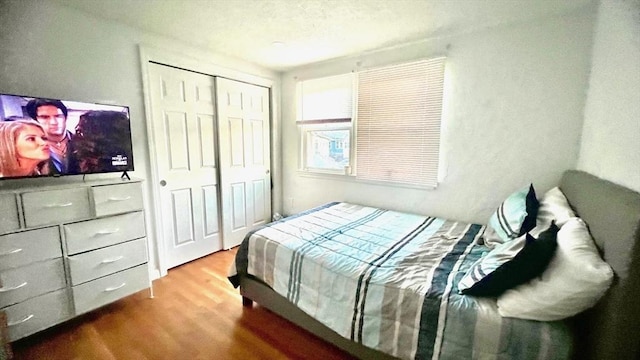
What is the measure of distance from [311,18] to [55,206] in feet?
7.28

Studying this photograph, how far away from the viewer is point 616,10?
146 centimetres

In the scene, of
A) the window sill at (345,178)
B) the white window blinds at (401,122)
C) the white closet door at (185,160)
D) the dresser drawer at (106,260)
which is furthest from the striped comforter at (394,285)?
the white closet door at (185,160)

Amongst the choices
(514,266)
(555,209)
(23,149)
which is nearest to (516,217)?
(555,209)

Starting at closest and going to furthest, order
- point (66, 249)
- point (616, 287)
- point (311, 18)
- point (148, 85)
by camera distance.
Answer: point (616, 287), point (66, 249), point (311, 18), point (148, 85)

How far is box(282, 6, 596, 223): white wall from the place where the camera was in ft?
6.39

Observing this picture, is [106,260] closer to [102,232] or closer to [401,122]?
[102,232]

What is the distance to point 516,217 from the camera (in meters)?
1.62

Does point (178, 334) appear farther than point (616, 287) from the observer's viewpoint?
Yes

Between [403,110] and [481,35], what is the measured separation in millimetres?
871

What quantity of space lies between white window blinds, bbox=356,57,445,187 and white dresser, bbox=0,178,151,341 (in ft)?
7.41

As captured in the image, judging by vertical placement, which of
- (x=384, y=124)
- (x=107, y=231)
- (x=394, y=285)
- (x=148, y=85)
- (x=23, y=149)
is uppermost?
(x=148, y=85)

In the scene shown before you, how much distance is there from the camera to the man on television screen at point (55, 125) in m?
1.65

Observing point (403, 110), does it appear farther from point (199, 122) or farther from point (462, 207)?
point (199, 122)

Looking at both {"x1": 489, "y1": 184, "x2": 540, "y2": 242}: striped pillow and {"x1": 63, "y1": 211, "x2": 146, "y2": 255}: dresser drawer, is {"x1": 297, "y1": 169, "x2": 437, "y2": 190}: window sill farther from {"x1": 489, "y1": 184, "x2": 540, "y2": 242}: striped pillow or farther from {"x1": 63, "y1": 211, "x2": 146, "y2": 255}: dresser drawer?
{"x1": 63, "y1": 211, "x2": 146, "y2": 255}: dresser drawer
